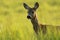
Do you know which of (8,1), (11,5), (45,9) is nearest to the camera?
(45,9)

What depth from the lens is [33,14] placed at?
8.68 m

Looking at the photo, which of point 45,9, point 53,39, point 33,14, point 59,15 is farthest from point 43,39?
point 45,9

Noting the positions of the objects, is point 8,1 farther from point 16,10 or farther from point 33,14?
point 33,14

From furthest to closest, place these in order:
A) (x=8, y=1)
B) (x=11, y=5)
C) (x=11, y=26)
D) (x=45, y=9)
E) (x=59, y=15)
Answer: (x=8, y=1) → (x=11, y=5) → (x=45, y=9) → (x=59, y=15) → (x=11, y=26)

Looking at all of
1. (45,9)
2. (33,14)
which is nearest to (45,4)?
(45,9)

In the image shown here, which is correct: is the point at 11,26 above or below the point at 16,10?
above

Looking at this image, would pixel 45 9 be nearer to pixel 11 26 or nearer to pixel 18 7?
pixel 18 7

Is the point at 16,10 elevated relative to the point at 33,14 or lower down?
lower down

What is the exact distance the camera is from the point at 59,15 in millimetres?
14586

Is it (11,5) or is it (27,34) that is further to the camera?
(11,5)

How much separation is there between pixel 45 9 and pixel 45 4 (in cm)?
108

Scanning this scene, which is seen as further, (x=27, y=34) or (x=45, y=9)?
(x=45, y=9)

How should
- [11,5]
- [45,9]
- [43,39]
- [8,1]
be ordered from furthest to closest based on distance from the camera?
[8,1], [11,5], [45,9], [43,39]

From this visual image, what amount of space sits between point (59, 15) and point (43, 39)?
8.91 metres
